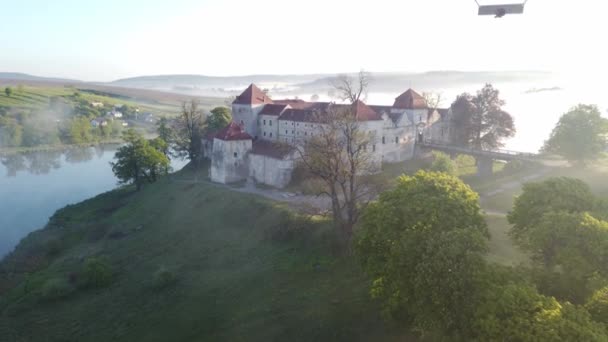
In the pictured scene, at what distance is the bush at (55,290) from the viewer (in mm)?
26531

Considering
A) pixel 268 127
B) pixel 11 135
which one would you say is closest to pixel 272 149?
pixel 268 127

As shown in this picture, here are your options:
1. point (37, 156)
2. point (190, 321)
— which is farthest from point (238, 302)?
point (37, 156)

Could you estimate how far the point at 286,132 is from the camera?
4478 cm

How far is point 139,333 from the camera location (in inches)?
830

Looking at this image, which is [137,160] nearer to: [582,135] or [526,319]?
[582,135]

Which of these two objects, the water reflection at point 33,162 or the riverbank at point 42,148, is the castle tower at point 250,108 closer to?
the water reflection at point 33,162

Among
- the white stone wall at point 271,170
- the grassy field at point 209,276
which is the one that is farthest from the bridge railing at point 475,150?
the white stone wall at point 271,170

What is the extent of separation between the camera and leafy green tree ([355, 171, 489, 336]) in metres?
12.5

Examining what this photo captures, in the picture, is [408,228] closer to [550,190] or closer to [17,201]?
[550,190]

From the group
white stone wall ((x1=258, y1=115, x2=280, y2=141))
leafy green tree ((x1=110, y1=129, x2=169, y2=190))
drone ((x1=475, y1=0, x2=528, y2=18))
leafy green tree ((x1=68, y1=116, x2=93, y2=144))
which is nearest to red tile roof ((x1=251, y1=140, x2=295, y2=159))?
white stone wall ((x1=258, y1=115, x2=280, y2=141))

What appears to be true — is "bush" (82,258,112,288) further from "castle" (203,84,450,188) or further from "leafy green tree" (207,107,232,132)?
"leafy green tree" (207,107,232,132)

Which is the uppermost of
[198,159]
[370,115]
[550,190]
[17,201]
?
[370,115]

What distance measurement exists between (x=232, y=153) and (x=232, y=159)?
0.58 meters

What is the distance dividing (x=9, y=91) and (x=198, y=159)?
100445 millimetres
